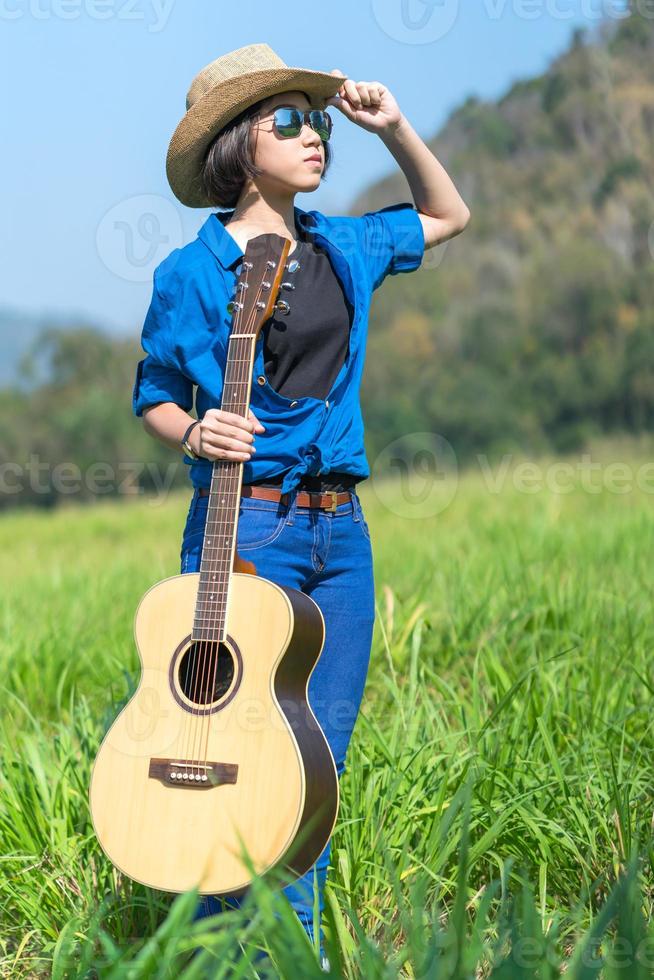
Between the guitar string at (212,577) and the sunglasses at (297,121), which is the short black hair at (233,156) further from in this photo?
the guitar string at (212,577)

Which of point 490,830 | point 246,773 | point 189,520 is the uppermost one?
point 189,520

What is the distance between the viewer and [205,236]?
8.24 ft

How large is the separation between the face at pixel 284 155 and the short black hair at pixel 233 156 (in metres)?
0.02

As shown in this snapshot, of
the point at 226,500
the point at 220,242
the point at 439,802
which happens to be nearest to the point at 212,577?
the point at 226,500

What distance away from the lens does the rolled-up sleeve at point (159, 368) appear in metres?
2.47

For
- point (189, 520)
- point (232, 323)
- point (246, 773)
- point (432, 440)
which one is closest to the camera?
point (246, 773)

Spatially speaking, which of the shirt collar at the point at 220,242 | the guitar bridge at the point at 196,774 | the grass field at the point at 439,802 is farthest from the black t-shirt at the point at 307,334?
the grass field at the point at 439,802

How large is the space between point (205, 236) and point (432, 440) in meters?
49.3

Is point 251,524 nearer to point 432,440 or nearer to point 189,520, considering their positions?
point 189,520

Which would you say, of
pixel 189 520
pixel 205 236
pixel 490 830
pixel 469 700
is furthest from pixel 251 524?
pixel 469 700

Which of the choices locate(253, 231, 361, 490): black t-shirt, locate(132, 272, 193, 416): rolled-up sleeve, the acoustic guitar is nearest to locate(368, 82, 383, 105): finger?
locate(253, 231, 361, 490): black t-shirt

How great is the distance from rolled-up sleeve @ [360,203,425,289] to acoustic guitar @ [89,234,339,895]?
378mm

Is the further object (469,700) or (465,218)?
(469,700)

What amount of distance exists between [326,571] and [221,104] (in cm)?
102
